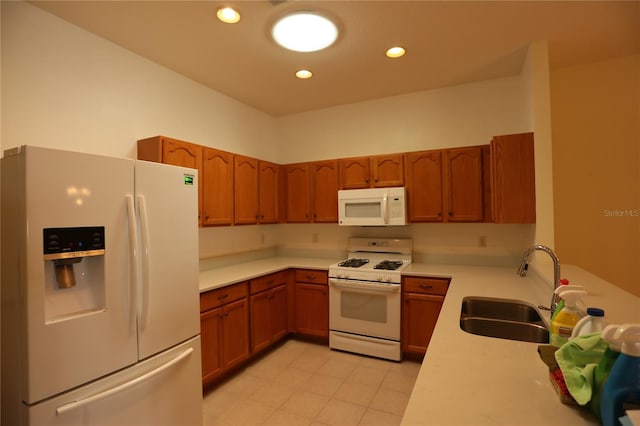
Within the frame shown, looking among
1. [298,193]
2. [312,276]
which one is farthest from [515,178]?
[298,193]

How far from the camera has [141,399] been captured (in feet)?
5.16

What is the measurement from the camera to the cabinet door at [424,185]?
10.0 ft

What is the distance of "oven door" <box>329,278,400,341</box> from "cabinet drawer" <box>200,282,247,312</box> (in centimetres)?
90

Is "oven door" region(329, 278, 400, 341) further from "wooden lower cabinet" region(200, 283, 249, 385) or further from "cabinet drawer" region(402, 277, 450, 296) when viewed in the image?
"wooden lower cabinet" region(200, 283, 249, 385)

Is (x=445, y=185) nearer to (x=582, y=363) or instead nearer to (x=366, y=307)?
(x=366, y=307)

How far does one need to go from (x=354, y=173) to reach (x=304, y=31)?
1.61 m

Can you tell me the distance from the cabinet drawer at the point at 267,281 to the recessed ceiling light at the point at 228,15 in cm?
207

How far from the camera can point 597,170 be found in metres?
2.71

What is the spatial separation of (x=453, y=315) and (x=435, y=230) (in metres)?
1.79

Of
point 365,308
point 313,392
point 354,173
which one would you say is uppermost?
point 354,173

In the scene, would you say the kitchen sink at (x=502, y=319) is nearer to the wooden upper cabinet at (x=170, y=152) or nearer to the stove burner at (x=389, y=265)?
the stove burner at (x=389, y=265)

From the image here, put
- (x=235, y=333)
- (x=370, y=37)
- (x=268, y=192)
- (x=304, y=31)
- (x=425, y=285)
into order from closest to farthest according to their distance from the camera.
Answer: (x=304, y=31), (x=370, y=37), (x=235, y=333), (x=425, y=285), (x=268, y=192)

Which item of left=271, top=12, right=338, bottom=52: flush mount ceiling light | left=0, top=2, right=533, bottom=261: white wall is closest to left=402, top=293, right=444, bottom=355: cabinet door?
left=0, top=2, right=533, bottom=261: white wall

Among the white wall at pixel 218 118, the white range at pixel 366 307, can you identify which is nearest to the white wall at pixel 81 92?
the white wall at pixel 218 118
